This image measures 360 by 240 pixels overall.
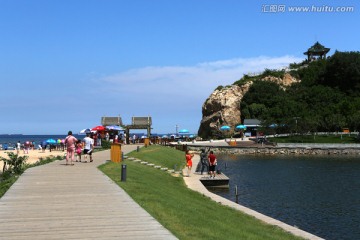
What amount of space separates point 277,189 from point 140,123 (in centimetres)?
4263

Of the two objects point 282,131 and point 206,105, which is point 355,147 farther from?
point 206,105

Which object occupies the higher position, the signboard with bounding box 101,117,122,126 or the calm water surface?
the signboard with bounding box 101,117,122,126

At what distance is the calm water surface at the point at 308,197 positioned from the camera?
20.1 m

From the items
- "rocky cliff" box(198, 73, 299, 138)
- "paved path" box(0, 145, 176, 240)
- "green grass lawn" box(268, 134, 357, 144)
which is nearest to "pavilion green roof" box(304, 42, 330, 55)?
"rocky cliff" box(198, 73, 299, 138)

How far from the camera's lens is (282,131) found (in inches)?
3984

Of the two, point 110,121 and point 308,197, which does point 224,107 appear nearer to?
point 110,121

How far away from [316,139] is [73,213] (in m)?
86.6

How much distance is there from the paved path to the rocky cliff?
10260 centimetres

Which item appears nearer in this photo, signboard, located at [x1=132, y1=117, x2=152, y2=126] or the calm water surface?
the calm water surface

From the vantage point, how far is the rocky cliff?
395 feet

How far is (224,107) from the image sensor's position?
122 metres

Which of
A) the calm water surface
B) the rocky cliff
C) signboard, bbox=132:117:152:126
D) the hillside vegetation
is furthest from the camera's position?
the rocky cliff

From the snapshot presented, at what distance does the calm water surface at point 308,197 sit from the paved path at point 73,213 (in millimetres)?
9845

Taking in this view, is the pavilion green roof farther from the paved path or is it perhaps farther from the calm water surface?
the paved path
